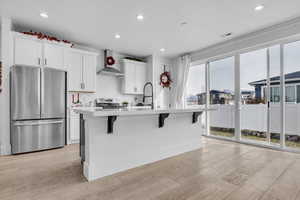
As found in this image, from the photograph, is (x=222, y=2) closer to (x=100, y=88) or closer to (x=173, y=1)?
(x=173, y=1)

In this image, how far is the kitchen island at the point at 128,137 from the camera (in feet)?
6.57

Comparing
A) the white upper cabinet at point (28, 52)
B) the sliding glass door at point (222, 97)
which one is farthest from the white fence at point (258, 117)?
the white upper cabinet at point (28, 52)

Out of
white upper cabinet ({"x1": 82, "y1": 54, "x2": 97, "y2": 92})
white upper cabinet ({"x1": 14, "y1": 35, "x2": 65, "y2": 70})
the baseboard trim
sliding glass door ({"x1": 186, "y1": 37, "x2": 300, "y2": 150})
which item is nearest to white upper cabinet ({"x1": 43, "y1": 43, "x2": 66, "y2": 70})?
white upper cabinet ({"x1": 14, "y1": 35, "x2": 65, "y2": 70})

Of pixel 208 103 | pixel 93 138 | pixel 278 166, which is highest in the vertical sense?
pixel 208 103

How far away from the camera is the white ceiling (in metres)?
2.59

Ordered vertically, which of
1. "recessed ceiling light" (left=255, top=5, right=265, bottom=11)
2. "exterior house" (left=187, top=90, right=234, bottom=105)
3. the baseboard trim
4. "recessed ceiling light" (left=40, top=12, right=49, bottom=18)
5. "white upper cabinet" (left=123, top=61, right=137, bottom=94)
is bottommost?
the baseboard trim

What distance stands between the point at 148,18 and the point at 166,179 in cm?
290

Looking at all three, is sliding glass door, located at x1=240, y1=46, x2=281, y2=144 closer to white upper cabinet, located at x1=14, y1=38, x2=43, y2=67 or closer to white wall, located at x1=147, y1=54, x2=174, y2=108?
white wall, located at x1=147, y1=54, x2=174, y2=108

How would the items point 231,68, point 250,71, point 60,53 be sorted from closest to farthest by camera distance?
point 60,53, point 250,71, point 231,68

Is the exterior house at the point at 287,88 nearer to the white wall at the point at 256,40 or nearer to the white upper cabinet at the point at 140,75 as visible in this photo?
the white wall at the point at 256,40

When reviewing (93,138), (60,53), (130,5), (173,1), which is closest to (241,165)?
(93,138)

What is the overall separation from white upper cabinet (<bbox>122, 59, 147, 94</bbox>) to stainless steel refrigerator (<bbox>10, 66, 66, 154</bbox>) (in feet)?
6.49

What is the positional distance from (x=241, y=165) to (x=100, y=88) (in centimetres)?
410

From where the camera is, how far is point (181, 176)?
212 centimetres
